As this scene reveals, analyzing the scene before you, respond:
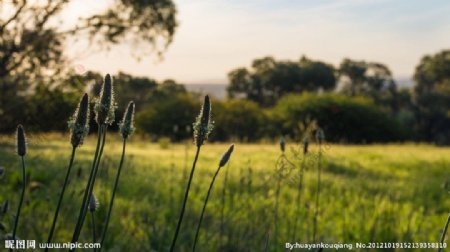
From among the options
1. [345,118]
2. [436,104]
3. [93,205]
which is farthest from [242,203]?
[436,104]

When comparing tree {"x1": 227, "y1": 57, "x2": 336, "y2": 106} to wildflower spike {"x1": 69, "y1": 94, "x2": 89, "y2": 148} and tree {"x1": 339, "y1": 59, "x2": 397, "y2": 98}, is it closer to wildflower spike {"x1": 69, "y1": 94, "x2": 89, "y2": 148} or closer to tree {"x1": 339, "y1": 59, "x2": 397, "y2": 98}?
tree {"x1": 339, "y1": 59, "x2": 397, "y2": 98}

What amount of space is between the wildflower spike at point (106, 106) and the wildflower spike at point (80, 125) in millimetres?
43

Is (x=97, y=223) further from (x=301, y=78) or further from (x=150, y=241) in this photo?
(x=301, y=78)

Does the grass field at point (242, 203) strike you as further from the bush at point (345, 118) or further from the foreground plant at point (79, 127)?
the bush at point (345, 118)

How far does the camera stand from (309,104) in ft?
199

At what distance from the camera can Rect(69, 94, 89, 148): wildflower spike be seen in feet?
4.38

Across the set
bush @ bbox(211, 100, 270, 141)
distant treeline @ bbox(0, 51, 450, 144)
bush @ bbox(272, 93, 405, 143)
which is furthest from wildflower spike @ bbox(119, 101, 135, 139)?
bush @ bbox(272, 93, 405, 143)

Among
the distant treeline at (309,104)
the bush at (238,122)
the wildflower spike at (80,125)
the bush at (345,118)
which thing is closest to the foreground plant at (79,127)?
the wildflower spike at (80,125)

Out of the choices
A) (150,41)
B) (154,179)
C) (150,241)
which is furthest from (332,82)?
(150,241)

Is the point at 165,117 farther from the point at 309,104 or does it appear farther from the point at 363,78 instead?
the point at 363,78

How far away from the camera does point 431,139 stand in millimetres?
74875

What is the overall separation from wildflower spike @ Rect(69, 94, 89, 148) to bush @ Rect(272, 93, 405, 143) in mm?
57077

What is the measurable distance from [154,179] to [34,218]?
5.62 metres

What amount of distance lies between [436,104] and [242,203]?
241ft
